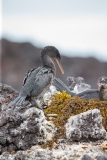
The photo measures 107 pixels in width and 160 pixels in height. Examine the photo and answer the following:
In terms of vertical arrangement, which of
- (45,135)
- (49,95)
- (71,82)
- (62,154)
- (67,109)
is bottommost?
(62,154)

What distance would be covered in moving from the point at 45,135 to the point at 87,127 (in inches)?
29.5

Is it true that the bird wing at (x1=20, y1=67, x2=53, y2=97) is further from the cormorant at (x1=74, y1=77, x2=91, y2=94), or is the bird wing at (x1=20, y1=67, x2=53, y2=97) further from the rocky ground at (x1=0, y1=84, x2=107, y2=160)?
the cormorant at (x1=74, y1=77, x2=91, y2=94)

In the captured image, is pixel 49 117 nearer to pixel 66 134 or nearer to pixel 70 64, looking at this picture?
pixel 66 134

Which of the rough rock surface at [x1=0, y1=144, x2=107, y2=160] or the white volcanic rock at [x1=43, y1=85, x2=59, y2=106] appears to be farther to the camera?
the white volcanic rock at [x1=43, y1=85, x2=59, y2=106]

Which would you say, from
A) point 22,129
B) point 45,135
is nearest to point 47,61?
point 45,135

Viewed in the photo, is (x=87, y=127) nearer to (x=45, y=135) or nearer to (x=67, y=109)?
(x=45, y=135)

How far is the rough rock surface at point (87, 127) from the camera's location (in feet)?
39.3

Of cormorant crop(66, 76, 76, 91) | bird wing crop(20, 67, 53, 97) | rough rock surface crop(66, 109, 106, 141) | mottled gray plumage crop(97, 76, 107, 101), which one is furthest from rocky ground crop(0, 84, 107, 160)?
cormorant crop(66, 76, 76, 91)

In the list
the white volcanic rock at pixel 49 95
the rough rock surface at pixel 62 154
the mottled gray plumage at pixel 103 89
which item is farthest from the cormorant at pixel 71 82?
the rough rock surface at pixel 62 154

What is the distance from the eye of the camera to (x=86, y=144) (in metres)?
11.9

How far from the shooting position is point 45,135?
1204 cm

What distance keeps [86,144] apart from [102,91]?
3.09m

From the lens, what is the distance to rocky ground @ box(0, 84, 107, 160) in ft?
37.7

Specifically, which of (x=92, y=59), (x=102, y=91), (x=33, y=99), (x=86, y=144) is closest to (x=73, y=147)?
(x=86, y=144)
